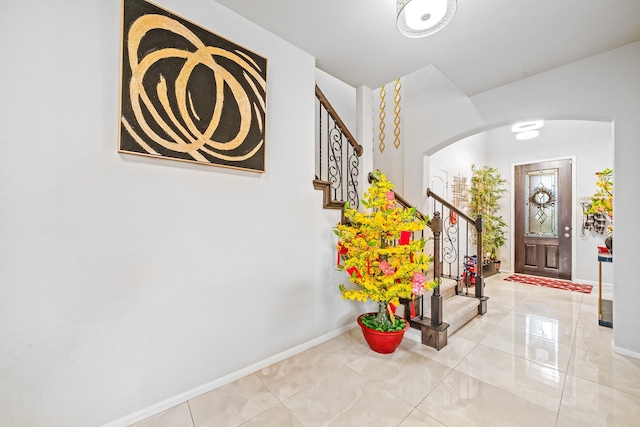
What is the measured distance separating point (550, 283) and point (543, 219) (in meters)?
1.35

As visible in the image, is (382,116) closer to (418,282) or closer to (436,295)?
(436,295)

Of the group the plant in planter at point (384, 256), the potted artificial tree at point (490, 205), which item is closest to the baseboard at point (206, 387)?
the plant in planter at point (384, 256)

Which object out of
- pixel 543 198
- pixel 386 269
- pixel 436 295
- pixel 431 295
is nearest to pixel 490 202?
pixel 543 198

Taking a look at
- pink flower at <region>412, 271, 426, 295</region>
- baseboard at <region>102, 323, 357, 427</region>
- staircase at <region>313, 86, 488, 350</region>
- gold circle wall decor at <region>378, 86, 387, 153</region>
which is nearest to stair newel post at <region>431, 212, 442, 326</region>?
staircase at <region>313, 86, 488, 350</region>

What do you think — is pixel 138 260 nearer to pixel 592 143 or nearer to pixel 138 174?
pixel 138 174

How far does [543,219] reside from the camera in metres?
5.30

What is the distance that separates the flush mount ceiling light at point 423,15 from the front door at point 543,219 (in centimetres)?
540

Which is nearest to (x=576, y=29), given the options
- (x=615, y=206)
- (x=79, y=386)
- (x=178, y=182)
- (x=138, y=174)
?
(x=615, y=206)

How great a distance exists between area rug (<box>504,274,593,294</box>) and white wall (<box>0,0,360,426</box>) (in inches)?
207

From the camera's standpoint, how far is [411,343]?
8.26 feet

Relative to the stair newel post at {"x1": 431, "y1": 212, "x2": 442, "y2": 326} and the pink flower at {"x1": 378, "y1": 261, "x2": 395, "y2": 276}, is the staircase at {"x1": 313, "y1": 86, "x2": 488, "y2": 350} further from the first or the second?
the pink flower at {"x1": 378, "y1": 261, "x2": 395, "y2": 276}

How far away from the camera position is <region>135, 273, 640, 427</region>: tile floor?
1565mm

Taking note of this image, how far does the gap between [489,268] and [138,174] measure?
6.34 metres

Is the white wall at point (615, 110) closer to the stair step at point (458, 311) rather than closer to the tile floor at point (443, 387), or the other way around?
the tile floor at point (443, 387)
